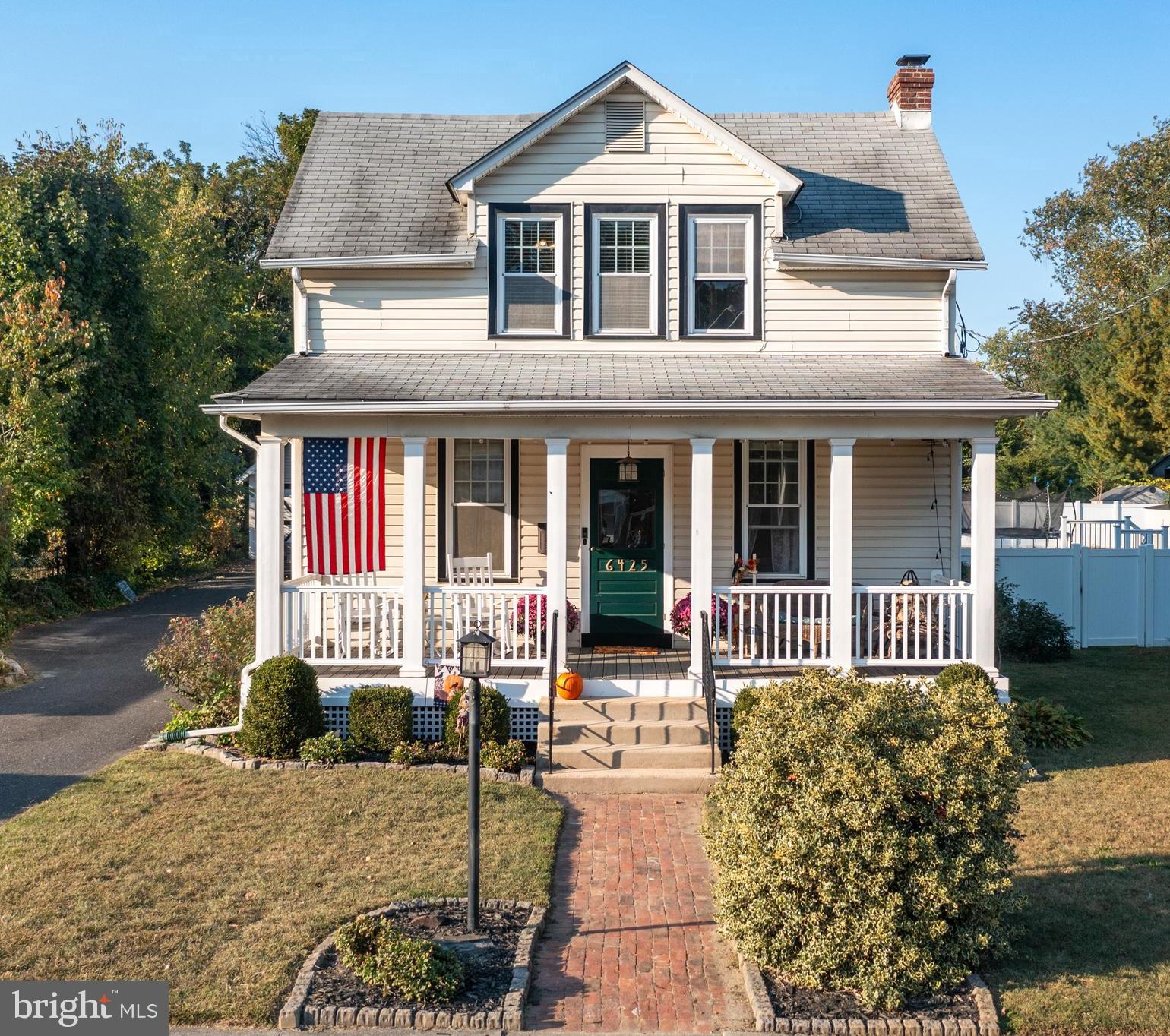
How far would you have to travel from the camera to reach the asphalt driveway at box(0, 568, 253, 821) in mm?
10484

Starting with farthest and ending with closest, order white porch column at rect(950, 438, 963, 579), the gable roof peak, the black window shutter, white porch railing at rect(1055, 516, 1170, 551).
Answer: white porch railing at rect(1055, 516, 1170, 551) < the black window shutter < white porch column at rect(950, 438, 963, 579) < the gable roof peak

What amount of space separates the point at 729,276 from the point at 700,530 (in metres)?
3.64

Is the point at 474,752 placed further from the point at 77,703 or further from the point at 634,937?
the point at 77,703

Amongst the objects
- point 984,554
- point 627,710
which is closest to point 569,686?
point 627,710

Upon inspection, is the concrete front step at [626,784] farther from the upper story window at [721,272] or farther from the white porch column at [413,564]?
the upper story window at [721,272]

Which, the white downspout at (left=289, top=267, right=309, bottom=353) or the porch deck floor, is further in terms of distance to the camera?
the white downspout at (left=289, top=267, right=309, bottom=353)

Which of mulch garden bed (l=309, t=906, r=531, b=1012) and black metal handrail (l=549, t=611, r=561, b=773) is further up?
black metal handrail (l=549, t=611, r=561, b=773)

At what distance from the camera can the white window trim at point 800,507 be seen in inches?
525

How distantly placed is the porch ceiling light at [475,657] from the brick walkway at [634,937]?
1.82 metres

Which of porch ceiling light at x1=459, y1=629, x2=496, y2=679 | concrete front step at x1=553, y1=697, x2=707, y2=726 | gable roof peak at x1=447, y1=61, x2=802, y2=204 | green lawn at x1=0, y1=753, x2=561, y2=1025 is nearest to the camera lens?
green lawn at x1=0, y1=753, x2=561, y2=1025

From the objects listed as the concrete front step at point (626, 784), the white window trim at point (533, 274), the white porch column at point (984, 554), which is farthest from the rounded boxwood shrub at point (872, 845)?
the white window trim at point (533, 274)

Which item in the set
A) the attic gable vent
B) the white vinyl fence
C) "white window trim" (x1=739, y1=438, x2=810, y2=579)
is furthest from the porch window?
the white vinyl fence

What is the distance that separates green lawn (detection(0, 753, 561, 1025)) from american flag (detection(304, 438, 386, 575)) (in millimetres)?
2397
